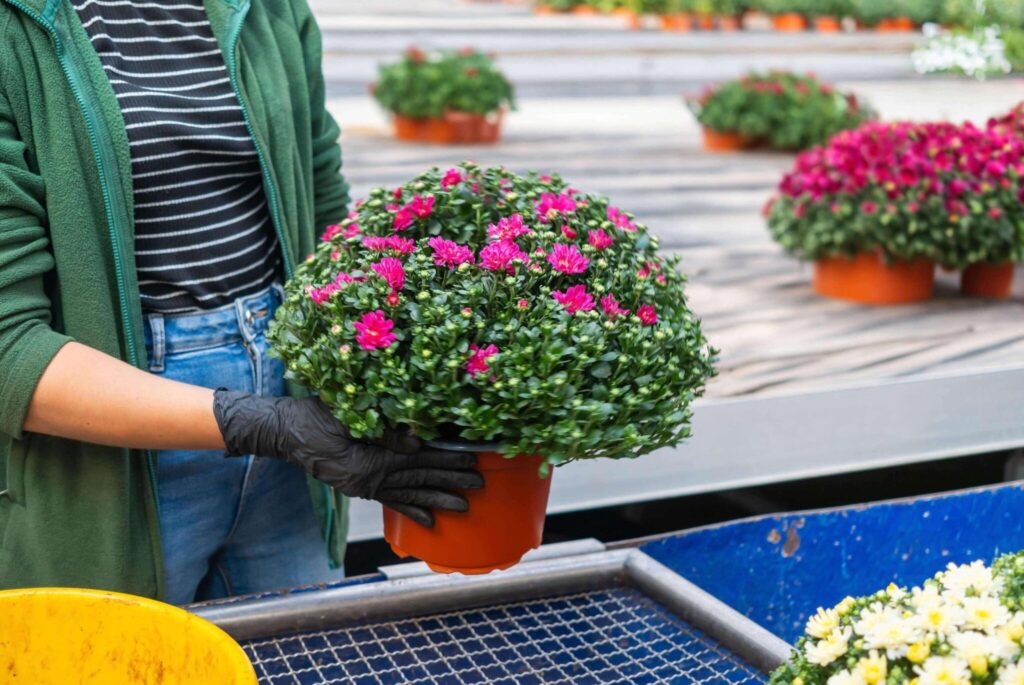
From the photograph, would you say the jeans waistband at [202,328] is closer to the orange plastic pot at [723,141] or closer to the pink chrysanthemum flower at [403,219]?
the pink chrysanthemum flower at [403,219]

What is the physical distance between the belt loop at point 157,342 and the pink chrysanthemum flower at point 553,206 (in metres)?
0.50

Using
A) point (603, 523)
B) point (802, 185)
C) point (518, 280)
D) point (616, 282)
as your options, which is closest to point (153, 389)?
point (518, 280)

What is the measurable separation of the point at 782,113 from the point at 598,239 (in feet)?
22.1

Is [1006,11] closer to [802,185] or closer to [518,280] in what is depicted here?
[802,185]

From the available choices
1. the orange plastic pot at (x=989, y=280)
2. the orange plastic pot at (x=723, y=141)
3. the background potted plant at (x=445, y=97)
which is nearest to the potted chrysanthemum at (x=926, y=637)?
the orange plastic pot at (x=989, y=280)

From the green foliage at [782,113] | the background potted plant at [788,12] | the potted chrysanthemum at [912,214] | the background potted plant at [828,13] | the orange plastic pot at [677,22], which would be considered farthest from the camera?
the background potted plant at [828,13]

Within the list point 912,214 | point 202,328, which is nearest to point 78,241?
point 202,328

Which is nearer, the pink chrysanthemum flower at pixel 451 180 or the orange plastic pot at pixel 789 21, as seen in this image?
the pink chrysanthemum flower at pixel 451 180

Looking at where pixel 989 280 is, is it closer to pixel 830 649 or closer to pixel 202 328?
pixel 202 328

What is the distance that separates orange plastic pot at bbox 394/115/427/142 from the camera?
25.3ft

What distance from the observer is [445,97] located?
24.6 ft

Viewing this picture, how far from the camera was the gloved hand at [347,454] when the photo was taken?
51.4 inches

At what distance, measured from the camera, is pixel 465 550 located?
1365 mm

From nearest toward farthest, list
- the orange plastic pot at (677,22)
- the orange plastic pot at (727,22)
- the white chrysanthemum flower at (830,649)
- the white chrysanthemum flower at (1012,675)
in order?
the white chrysanthemum flower at (1012,675), the white chrysanthemum flower at (830,649), the orange plastic pot at (677,22), the orange plastic pot at (727,22)
